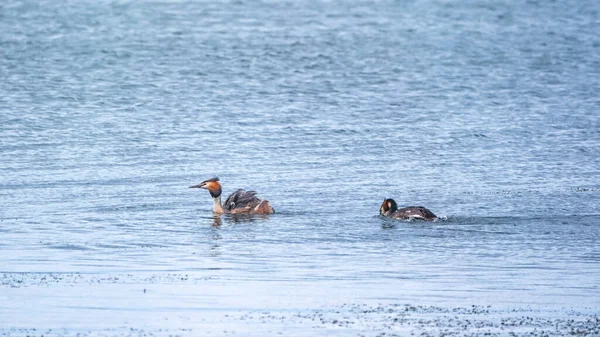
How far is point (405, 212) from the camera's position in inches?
770

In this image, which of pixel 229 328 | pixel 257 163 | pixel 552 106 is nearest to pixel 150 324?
pixel 229 328

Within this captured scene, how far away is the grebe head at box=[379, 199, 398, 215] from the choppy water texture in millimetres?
554

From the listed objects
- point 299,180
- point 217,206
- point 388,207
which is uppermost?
point 299,180

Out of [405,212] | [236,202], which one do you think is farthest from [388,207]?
[236,202]

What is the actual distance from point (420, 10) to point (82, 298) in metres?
48.2

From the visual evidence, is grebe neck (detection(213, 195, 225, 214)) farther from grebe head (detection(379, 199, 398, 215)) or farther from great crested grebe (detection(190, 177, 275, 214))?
grebe head (detection(379, 199, 398, 215))

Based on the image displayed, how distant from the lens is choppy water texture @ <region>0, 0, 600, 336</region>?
13625 mm

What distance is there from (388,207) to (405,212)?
38 centimetres

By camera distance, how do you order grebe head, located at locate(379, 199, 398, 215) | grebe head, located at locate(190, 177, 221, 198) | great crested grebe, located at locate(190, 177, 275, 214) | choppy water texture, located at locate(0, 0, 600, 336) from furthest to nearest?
1. grebe head, located at locate(190, 177, 221, 198)
2. great crested grebe, located at locate(190, 177, 275, 214)
3. grebe head, located at locate(379, 199, 398, 215)
4. choppy water texture, located at locate(0, 0, 600, 336)

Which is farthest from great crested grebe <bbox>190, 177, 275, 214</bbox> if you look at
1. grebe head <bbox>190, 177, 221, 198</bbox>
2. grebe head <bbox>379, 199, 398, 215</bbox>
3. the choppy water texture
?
grebe head <bbox>379, 199, 398, 215</bbox>

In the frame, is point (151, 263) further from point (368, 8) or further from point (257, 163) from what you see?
point (368, 8)

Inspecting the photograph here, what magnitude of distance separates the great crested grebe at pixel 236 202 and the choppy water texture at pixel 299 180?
245 mm

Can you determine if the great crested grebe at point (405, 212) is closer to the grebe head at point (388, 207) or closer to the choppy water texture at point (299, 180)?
the grebe head at point (388, 207)

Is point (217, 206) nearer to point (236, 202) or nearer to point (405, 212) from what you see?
point (236, 202)
